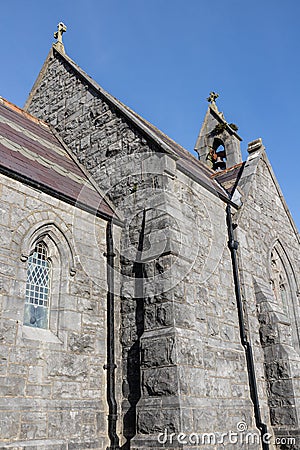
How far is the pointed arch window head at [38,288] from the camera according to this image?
7102mm

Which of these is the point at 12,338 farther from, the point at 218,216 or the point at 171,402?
the point at 218,216

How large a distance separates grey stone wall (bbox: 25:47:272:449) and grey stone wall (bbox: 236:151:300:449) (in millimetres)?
368

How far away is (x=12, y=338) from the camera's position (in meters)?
6.38

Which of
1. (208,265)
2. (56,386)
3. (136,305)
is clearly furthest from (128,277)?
(56,386)

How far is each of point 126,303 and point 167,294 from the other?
1195 mm

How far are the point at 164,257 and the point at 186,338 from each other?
4.70 ft

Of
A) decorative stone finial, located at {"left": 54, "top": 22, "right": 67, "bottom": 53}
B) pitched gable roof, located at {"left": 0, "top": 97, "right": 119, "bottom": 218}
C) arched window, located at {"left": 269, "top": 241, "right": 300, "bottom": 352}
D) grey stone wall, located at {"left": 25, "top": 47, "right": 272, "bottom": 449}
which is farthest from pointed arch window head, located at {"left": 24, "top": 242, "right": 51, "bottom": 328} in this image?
decorative stone finial, located at {"left": 54, "top": 22, "right": 67, "bottom": 53}

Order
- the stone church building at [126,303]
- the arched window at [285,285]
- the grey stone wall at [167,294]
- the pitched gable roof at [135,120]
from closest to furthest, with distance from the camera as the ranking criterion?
the stone church building at [126,303]
the grey stone wall at [167,294]
the pitched gable roof at [135,120]
the arched window at [285,285]

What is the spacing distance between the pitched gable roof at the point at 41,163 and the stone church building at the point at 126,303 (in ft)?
→ 0.15

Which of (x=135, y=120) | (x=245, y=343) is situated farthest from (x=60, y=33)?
(x=245, y=343)

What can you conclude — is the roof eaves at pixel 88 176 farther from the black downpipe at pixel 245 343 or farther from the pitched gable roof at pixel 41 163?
the black downpipe at pixel 245 343

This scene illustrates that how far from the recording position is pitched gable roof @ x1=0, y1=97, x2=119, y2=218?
302 inches

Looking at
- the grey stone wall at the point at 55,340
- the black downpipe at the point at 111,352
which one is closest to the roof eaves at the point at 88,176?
the black downpipe at the point at 111,352

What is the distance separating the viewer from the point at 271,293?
11.0 m
